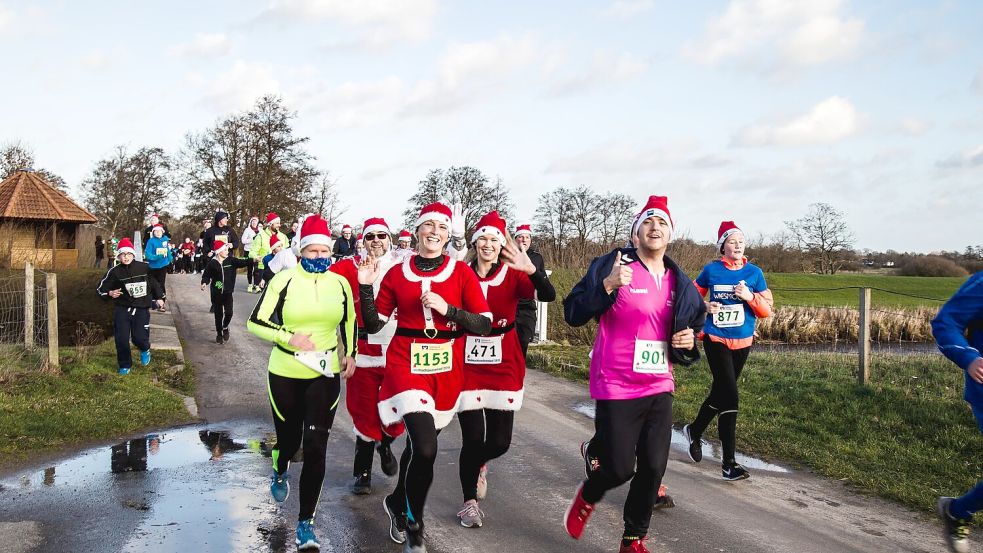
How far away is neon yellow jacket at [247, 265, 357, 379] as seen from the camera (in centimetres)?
530

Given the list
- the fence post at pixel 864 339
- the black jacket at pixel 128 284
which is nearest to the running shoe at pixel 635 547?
the fence post at pixel 864 339

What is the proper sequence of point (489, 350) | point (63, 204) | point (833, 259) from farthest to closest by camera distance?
1. point (833, 259)
2. point (63, 204)
3. point (489, 350)

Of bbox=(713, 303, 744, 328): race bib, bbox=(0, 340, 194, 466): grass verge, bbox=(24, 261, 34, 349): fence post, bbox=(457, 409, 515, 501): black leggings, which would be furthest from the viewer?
bbox=(24, 261, 34, 349): fence post

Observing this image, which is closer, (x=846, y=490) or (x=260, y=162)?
(x=846, y=490)

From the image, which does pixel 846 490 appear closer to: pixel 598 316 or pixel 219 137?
pixel 598 316

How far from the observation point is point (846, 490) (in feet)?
22.1

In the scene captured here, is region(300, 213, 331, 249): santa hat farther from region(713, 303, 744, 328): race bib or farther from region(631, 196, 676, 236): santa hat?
region(713, 303, 744, 328): race bib

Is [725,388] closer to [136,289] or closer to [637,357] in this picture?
[637,357]

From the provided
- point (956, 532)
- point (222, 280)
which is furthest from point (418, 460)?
point (222, 280)

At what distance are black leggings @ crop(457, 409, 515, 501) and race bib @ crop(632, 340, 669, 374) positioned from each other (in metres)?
1.16

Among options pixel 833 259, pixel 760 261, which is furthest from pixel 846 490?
pixel 833 259

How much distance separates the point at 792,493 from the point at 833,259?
171ft

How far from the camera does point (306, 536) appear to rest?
499 centimetres

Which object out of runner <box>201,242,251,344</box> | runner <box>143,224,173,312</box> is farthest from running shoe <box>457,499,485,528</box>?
runner <box>143,224,173,312</box>
